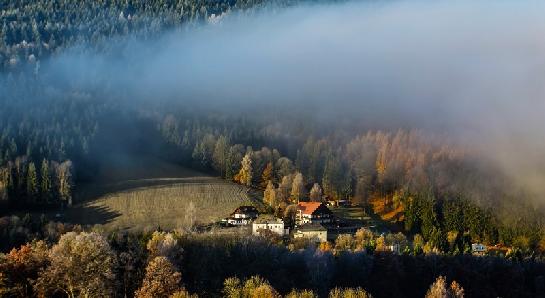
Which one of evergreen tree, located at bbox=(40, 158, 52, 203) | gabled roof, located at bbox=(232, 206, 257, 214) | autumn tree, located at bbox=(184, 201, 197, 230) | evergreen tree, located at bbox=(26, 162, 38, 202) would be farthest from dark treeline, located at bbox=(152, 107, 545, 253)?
evergreen tree, located at bbox=(26, 162, 38, 202)

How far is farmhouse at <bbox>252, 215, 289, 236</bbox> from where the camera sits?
119m

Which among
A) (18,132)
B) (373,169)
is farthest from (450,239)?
(18,132)

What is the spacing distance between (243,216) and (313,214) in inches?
431

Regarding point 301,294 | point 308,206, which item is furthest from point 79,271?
point 308,206

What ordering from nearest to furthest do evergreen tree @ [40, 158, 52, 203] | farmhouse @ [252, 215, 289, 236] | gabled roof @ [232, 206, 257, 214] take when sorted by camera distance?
farmhouse @ [252, 215, 289, 236]
gabled roof @ [232, 206, 257, 214]
evergreen tree @ [40, 158, 52, 203]

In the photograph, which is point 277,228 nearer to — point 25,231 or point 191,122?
point 25,231

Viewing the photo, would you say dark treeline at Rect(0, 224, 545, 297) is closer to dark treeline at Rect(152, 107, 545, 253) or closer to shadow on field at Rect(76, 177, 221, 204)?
dark treeline at Rect(152, 107, 545, 253)

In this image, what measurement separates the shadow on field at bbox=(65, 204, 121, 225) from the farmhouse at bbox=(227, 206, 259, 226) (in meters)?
18.9

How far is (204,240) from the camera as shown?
9025cm

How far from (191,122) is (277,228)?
71.5 meters

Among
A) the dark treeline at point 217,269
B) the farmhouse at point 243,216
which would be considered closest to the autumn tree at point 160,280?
the dark treeline at point 217,269

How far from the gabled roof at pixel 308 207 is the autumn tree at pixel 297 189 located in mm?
8268

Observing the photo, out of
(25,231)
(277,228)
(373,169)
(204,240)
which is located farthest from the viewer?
(373,169)

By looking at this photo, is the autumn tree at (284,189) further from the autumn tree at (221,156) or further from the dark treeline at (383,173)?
the autumn tree at (221,156)
